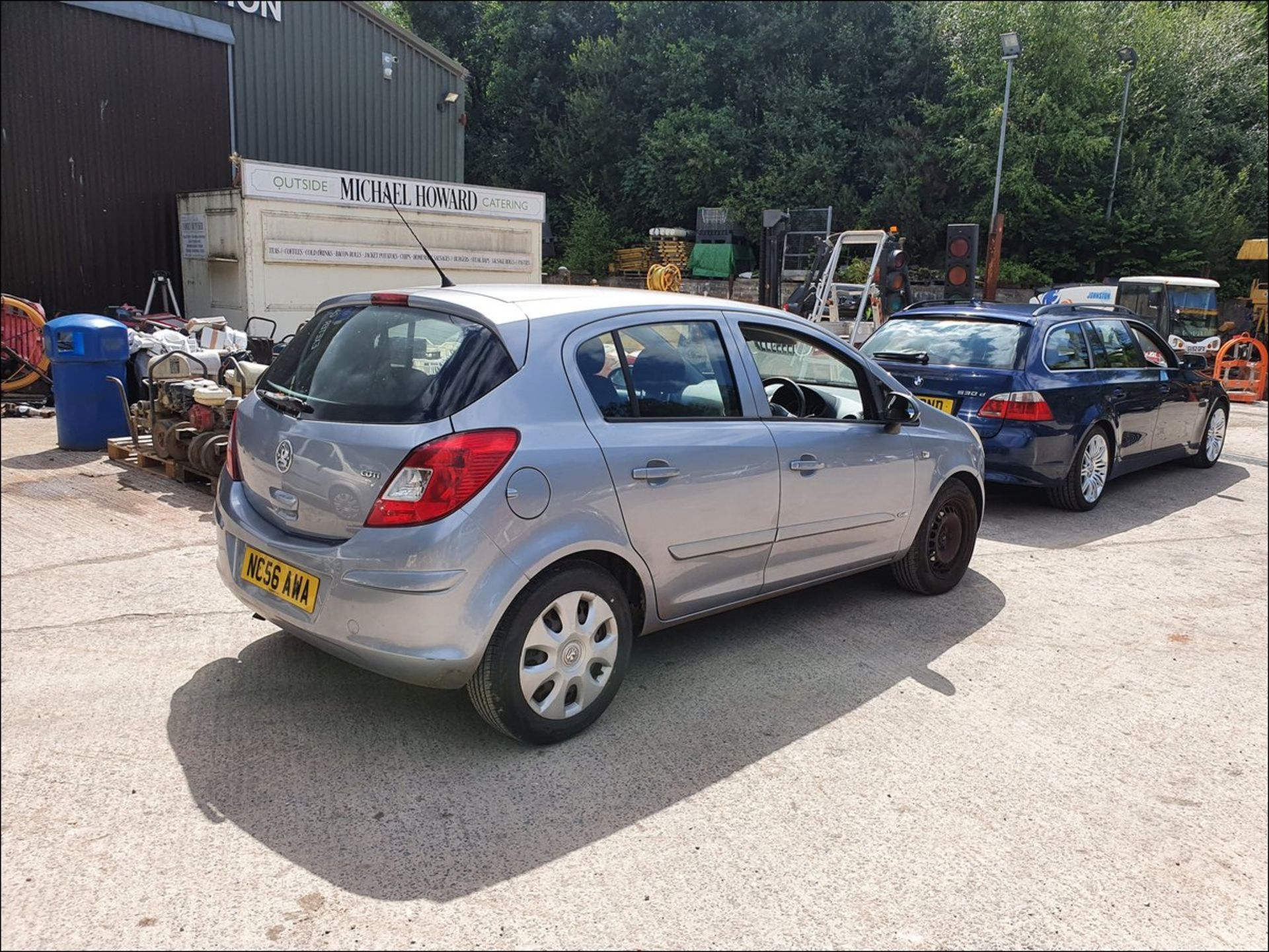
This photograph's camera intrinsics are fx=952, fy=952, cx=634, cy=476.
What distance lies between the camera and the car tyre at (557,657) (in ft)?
10.6

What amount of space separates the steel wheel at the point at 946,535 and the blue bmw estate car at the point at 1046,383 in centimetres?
193

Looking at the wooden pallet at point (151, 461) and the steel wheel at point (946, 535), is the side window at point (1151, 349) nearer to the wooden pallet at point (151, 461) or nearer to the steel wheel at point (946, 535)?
the steel wheel at point (946, 535)

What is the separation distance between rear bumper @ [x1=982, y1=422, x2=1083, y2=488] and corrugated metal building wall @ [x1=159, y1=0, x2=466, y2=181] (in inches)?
389

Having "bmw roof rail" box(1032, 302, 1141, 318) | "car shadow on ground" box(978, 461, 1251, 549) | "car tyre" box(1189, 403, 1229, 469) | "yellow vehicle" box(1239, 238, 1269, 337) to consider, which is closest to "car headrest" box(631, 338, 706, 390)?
"car shadow on ground" box(978, 461, 1251, 549)

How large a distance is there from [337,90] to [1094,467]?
540 inches

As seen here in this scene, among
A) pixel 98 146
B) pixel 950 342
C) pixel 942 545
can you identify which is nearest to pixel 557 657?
pixel 942 545

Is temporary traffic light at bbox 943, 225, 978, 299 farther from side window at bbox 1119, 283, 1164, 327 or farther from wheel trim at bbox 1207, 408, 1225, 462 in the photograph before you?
side window at bbox 1119, 283, 1164, 327

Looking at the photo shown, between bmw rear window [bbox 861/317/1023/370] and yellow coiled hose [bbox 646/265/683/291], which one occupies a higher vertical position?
yellow coiled hose [bbox 646/265/683/291]

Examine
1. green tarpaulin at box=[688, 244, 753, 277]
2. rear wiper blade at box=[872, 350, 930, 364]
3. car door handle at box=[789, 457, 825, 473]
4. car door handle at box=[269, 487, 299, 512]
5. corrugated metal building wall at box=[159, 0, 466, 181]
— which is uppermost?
corrugated metal building wall at box=[159, 0, 466, 181]

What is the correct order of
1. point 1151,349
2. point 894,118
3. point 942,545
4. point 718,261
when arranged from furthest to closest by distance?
point 894,118 < point 718,261 < point 1151,349 < point 942,545

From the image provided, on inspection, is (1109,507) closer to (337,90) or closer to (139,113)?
(139,113)

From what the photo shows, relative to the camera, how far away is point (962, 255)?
44.4 ft

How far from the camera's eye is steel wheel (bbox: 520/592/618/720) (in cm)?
332

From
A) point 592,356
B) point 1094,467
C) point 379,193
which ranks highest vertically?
point 379,193
